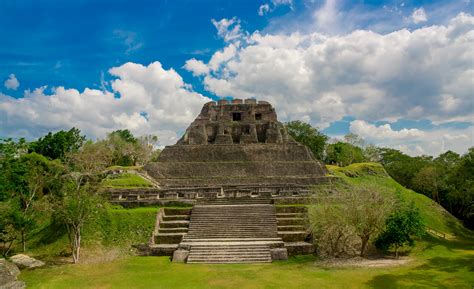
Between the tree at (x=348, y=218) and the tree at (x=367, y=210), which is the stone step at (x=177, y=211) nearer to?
the tree at (x=348, y=218)

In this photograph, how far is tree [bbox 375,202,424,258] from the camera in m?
13.2

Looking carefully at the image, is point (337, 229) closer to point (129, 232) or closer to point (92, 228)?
point (129, 232)

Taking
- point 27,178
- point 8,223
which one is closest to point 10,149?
point 27,178

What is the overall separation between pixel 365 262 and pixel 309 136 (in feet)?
112

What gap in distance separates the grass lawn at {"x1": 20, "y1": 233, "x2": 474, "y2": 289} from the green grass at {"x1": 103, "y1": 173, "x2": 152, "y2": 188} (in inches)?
379

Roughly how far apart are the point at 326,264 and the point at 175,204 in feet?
28.8

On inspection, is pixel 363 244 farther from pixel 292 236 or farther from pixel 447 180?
pixel 447 180

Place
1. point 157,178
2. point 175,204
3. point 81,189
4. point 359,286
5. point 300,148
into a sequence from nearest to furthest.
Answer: point 359,286, point 81,189, point 175,204, point 157,178, point 300,148

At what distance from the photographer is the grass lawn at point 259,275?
10.0 meters

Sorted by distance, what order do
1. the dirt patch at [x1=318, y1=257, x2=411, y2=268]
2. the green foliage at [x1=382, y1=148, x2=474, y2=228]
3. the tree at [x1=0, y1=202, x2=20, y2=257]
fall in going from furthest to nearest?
the green foliage at [x1=382, y1=148, x2=474, y2=228] → the tree at [x1=0, y1=202, x2=20, y2=257] → the dirt patch at [x1=318, y1=257, x2=411, y2=268]

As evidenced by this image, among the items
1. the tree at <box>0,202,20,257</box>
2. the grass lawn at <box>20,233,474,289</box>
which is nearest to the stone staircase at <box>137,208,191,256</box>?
the grass lawn at <box>20,233,474,289</box>

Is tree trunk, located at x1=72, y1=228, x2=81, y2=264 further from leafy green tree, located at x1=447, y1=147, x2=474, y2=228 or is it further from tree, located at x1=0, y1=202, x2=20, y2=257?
leafy green tree, located at x1=447, y1=147, x2=474, y2=228

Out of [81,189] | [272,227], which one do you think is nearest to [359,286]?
[272,227]

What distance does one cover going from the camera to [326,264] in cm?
1252
